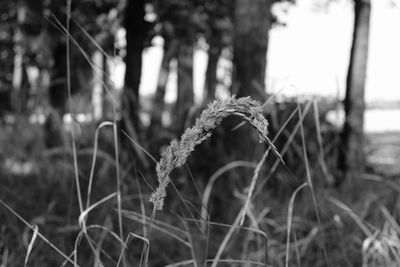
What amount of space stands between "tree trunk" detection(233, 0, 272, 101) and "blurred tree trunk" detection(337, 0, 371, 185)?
1.07 meters

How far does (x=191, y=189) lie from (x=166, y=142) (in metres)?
0.95

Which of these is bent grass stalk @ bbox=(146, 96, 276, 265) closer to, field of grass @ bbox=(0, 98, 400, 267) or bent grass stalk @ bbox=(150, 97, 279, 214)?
bent grass stalk @ bbox=(150, 97, 279, 214)

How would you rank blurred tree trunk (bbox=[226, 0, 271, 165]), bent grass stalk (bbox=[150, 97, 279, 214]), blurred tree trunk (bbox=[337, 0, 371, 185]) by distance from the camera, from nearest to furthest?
bent grass stalk (bbox=[150, 97, 279, 214]) → blurred tree trunk (bbox=[226, 0, 271, 165]) → blurred tree trunk (bbox=[337, 0, 371, 185])

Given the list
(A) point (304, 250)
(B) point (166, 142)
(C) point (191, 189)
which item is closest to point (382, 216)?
(A) point (304, 250)

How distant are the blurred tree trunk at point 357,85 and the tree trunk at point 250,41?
42.1 inches

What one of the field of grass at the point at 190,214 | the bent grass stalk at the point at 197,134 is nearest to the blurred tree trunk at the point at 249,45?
the field of grass at the point at 190,214

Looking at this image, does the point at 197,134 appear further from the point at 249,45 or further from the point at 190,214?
the point at 249,45

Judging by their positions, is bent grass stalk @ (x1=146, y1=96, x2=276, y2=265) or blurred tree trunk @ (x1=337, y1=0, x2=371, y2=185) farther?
blurred tree trunk @ (x1=337, y1=0, x2=371, y2=185)

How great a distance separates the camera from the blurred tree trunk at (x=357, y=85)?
438 centimetres

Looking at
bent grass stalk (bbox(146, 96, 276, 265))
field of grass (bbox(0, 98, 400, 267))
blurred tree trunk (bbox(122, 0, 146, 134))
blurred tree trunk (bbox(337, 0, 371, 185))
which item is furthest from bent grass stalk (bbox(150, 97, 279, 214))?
blurred tree trunk (bbox(337, 0, 371, 185))

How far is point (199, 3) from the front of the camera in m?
4.66

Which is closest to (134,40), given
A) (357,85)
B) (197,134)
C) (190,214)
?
(357,85)

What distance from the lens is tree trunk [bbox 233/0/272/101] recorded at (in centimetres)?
376

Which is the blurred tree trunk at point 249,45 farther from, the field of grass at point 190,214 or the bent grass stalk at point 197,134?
the bent grass stalk at point 197,134
